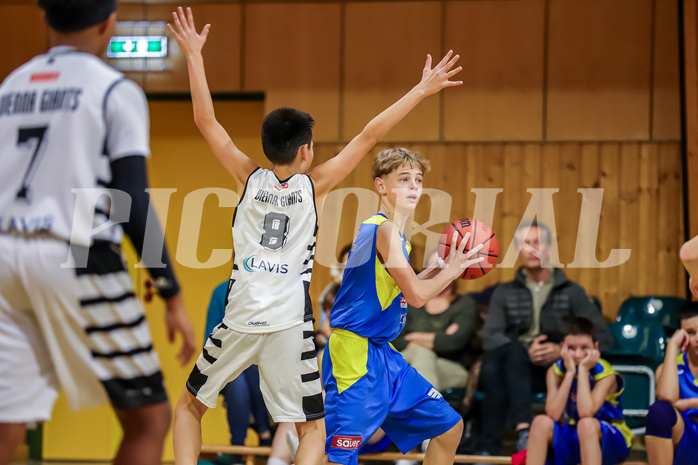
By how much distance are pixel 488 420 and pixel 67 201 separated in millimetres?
4123

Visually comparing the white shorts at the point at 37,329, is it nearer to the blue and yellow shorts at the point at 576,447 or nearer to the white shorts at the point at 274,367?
the white shorts at the point at 274,367

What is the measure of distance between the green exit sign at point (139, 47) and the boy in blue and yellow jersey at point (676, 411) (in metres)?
5.67

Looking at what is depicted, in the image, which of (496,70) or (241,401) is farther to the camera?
(496,70)

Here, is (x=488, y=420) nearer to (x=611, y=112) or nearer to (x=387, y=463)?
(x=387, y=463)

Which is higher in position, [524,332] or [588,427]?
[524,332]

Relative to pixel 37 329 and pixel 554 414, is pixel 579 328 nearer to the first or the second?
pixel 554 414

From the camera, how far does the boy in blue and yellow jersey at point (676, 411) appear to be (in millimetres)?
5016

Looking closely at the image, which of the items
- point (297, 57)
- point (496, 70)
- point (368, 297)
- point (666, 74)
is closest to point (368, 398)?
point (368, 297)

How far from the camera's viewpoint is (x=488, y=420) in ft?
18.7

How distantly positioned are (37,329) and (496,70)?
6.20 meters

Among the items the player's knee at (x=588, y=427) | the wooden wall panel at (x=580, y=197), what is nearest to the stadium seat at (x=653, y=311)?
the wooden wall panel at (x=580, y=197)

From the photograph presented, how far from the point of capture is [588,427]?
5121 millimetres

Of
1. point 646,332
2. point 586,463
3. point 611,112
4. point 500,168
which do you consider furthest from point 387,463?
point 611,112

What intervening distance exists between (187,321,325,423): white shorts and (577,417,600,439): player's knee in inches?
→ 91.5
